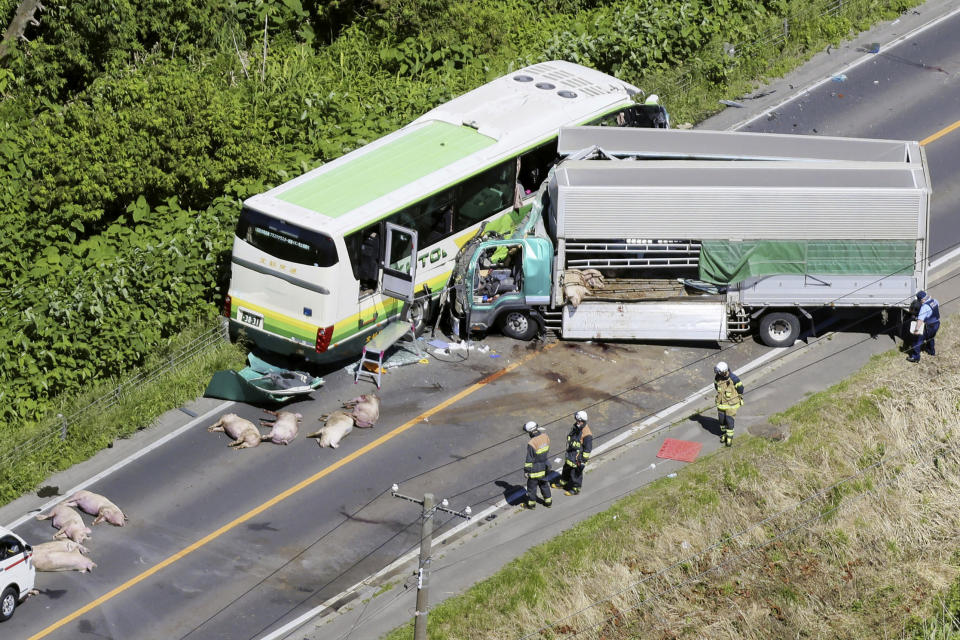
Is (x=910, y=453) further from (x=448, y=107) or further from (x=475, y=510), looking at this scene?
(x=448, y=107)

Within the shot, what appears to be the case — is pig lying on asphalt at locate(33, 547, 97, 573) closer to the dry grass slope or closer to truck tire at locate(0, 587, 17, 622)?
truck tire at locate(0, 587, 17, 622)

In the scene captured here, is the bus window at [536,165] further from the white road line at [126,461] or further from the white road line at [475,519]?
the white road line at [126,461]

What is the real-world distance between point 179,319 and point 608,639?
10.6m

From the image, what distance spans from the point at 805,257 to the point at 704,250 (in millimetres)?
1748

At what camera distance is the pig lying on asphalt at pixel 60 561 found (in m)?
20.1

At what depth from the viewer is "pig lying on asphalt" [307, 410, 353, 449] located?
22547 mm

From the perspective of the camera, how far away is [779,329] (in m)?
24.5

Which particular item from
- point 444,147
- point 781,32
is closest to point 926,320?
point 444,147

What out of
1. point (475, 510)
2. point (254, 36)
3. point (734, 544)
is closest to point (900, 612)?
point (734, 544)

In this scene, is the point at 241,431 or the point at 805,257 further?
the point at 805,257

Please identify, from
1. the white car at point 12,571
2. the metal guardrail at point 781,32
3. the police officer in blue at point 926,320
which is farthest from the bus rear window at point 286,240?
the metal guardrail at point 781,32

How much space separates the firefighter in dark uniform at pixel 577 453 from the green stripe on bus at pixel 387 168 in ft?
18.5

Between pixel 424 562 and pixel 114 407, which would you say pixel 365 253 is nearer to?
pixel 114 407

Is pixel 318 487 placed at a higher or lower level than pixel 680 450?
lower
